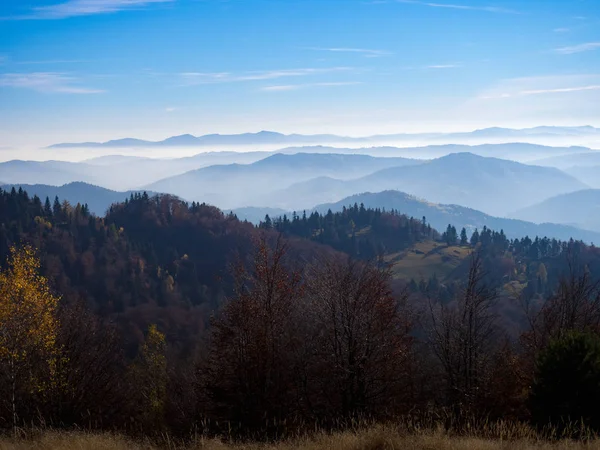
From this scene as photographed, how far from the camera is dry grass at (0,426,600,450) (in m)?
9.95

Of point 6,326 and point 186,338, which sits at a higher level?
point 6,326

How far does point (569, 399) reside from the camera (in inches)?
499

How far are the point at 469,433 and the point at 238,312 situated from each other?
884cm

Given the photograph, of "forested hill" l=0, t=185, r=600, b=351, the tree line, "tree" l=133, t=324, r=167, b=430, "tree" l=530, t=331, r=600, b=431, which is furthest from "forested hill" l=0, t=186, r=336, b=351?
"tree" l=530, t=331, r=600, b=431

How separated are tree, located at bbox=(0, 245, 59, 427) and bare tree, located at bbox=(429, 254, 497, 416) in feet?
47.6

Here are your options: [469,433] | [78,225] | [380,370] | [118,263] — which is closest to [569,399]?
[469,433]

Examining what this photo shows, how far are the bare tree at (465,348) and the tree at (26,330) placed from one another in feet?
47.6

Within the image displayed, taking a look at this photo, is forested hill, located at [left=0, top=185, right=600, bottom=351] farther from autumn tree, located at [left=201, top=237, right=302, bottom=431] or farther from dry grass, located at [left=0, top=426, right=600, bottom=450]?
dry grass, located at [left=0, top=426, right=600, bottom=450]

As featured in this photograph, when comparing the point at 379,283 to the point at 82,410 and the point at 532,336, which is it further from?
the point at 82,410

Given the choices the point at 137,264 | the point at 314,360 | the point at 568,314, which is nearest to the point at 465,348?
the point at 314,360

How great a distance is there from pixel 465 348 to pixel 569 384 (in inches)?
279

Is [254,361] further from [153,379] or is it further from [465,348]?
[153,379]

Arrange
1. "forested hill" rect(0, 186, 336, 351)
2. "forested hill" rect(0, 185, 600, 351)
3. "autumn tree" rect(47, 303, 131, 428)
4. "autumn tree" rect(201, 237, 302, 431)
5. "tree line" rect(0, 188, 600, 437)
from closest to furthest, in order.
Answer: "tree line" rect(0, 188, 600, 437), "autumn tree" rect(201, 237, 302, 431), "autumn tree" rect(47, 303, 131, 428), "forested hill" rect(0, 186, 336, 351), "forested hill" rect(0, 185, 600, 351)

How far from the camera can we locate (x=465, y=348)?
1978 cm
